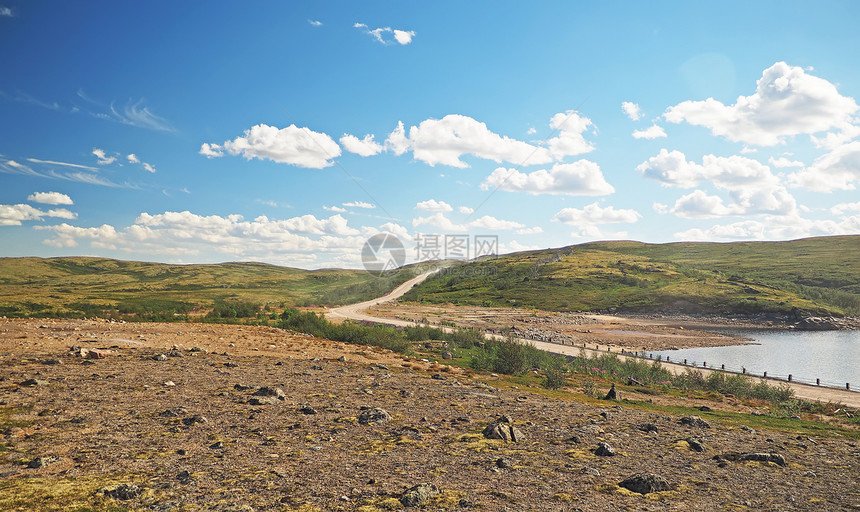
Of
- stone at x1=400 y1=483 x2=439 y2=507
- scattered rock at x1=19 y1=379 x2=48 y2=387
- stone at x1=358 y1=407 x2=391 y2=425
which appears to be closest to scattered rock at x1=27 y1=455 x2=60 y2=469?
stone at x1=358 y1=407 x2=391 y2=425

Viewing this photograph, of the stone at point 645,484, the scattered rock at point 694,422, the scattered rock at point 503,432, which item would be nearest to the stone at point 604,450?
the scattered rock at point 503,432

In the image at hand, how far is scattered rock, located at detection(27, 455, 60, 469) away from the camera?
886cm

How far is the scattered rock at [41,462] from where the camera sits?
8859mm

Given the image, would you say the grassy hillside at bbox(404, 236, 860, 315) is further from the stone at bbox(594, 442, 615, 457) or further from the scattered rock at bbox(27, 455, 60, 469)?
the scattered rock at bbox(27, 455, 60, 469)

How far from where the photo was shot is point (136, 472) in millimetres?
8805

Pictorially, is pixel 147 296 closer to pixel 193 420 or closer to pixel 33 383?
pixel 33 383

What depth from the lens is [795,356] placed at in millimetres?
63312

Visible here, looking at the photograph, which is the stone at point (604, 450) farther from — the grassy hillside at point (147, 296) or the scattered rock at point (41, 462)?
the grassy hillside at point (147, 296)

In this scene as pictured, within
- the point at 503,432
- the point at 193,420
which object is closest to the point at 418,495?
the point at 503,432

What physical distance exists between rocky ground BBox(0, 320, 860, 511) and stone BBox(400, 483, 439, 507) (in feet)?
0.12

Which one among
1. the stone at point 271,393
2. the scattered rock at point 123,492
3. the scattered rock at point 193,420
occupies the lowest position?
the stone at point 271,393

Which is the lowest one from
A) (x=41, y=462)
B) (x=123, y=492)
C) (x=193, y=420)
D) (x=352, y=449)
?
(x=352, y=449)

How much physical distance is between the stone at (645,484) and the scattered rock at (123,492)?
32.0 ft

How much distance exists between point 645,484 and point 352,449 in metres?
6.99
